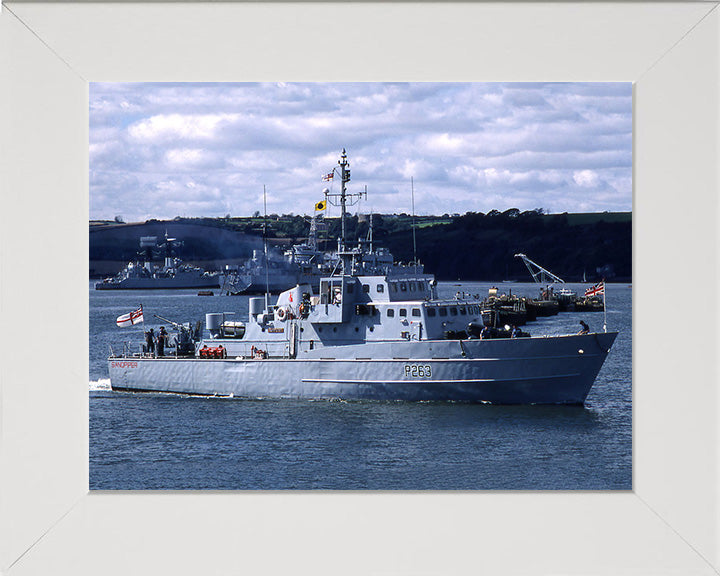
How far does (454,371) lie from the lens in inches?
534

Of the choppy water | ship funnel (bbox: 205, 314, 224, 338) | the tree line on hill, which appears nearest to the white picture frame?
the choppy water

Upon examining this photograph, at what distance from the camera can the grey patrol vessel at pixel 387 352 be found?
13.6 metres

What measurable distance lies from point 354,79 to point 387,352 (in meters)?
8.50

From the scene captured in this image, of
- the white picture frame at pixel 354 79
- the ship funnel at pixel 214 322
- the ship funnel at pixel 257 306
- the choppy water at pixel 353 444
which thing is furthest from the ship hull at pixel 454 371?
the white picture frame at pixel 354 79

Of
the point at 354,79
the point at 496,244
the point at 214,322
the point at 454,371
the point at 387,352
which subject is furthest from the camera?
the point at 496,244

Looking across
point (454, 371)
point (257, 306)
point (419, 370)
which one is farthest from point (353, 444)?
point (257, 306)

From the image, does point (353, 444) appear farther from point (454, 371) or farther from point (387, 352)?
point (454, 371)

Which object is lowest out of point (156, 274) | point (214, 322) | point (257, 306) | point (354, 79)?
point (214, 322)

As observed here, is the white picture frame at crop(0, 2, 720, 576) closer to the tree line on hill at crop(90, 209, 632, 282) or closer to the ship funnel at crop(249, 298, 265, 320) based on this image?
the ship funnel at crop(249, 298, 265, 320)

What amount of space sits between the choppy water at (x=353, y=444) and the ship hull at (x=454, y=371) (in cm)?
20

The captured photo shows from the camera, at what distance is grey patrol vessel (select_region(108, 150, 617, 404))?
13602mm

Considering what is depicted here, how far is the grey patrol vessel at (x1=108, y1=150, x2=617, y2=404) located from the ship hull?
15 mm

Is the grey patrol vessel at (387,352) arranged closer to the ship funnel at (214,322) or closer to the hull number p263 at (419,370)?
the hull number p263 at (419,370)

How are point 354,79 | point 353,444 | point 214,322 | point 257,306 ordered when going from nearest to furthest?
point 354,79
point 353,444
point 257,306
point 214,322
